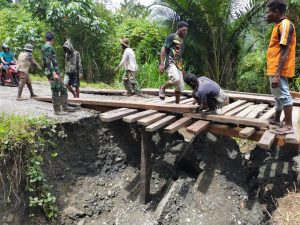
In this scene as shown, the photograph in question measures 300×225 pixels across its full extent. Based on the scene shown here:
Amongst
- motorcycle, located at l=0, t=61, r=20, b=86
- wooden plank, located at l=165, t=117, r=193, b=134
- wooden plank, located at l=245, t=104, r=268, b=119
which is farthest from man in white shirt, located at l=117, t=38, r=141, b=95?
motorcycle, located at l=0, t=61, r=20, b=86

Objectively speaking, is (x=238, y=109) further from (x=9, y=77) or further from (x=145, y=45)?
(x=9, y=77)

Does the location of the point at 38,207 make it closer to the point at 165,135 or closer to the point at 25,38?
the point at 165,135

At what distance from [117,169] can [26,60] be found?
324 centimetres

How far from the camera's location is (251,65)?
11.4 metres

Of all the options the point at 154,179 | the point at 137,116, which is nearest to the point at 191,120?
the point at 137,116

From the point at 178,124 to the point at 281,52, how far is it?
1.75m

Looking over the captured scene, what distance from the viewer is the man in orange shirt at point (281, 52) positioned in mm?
3752

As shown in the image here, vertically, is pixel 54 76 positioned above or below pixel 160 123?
above

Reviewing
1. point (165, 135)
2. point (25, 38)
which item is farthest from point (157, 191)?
point (25, 38)

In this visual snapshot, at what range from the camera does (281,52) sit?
3.77 metres

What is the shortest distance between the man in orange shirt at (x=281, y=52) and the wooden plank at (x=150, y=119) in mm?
1814

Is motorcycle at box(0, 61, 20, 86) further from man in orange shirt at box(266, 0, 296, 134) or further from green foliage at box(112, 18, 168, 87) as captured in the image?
man in orange shirt at box(266, 0, 296, 134)

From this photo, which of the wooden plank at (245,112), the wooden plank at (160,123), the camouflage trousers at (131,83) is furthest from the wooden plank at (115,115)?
the camouflage trousers at (131,83)

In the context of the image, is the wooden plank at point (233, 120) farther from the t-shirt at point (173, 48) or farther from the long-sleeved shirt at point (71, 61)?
the long-sleeved shirt at point (71, 61)
